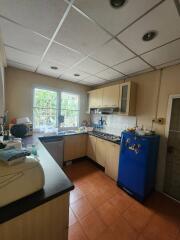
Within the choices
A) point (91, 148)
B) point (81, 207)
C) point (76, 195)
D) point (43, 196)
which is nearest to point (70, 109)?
point (91, 148)

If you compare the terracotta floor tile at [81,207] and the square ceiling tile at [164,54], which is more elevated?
the square ceiling tile at [164,54]

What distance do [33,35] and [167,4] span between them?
146cm

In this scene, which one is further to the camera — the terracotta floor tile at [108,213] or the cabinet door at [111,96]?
the cabinet door at [111,96]

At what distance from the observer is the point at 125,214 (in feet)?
5.79

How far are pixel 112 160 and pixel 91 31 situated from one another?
2.42m

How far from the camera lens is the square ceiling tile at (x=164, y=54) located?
1573 mm

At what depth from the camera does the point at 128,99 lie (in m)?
2.60

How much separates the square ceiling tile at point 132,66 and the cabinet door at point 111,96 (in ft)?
1.52

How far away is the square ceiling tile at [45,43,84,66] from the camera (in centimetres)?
176

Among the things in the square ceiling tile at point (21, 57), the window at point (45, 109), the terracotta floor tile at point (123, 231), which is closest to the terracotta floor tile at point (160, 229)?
the terracotta floor tile at point (123, 231)

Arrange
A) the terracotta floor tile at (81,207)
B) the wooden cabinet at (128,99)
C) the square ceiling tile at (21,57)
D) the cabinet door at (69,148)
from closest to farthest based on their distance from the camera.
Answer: the terracotta floor tile at (81,207) < the square ceiling tile at (21,57) < the wooden cabinet at (128,99) < the cabinet door at (69,148)

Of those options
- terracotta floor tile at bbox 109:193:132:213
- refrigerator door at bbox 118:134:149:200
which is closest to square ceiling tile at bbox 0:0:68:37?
refrigerator door at bbox 118:134:149:200

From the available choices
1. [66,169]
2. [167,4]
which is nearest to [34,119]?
[66,169]

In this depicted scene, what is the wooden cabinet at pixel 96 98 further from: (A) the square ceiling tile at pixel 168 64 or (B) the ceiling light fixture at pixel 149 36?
(B) the ceiling light fixture at pixel 149 36
